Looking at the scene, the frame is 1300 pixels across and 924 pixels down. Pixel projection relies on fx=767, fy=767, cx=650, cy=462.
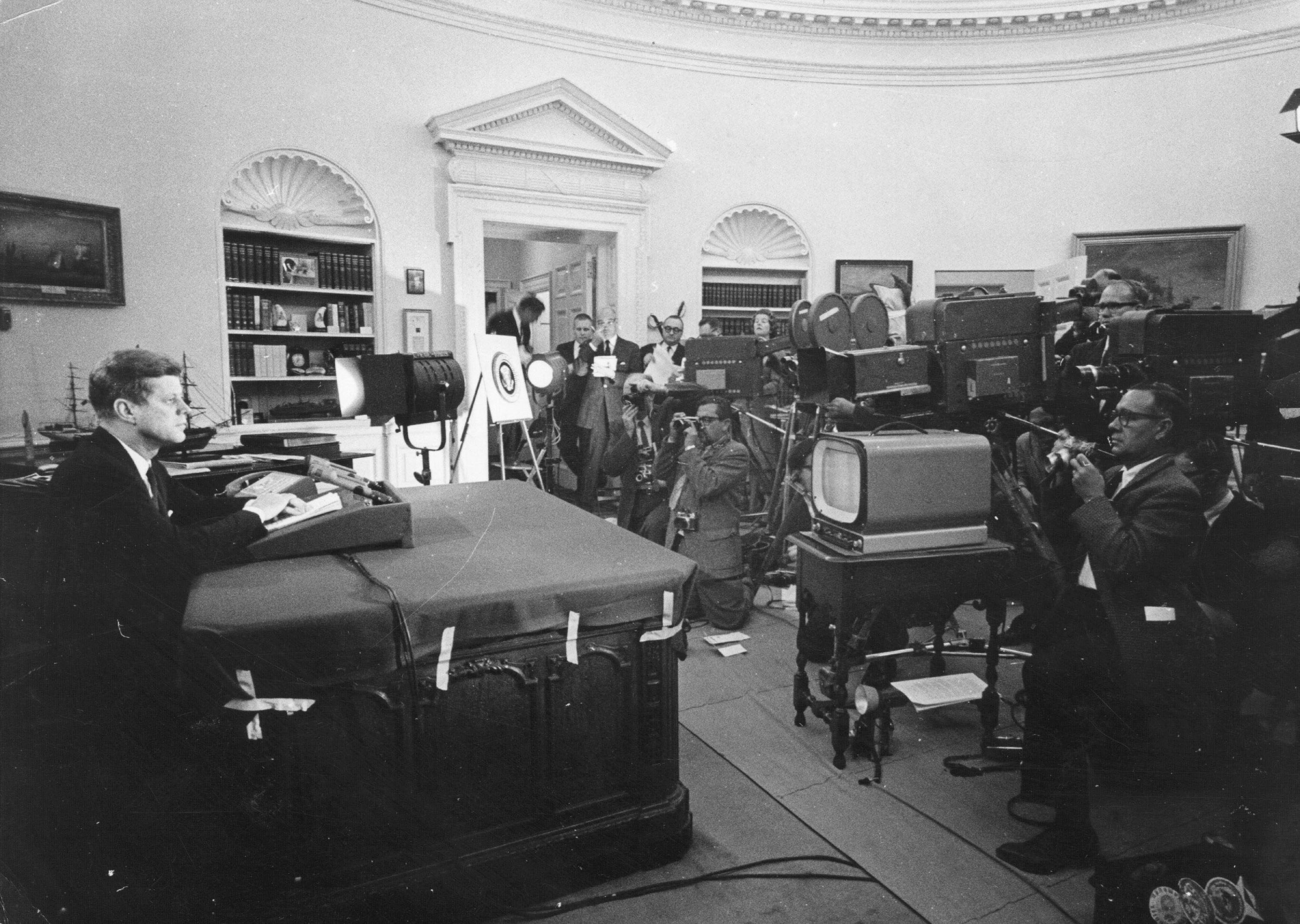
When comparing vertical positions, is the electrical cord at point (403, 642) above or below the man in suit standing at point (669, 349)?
below

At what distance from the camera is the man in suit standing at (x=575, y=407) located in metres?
6.04

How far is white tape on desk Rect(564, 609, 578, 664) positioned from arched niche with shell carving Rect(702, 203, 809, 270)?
20.0 ft

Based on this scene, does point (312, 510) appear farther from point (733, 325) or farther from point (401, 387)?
point (733, 325)

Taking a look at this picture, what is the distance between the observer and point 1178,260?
392cm

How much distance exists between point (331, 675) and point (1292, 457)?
214cm

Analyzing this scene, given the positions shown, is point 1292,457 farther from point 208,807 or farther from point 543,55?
point 543,55

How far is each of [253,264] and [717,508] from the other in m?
3.94

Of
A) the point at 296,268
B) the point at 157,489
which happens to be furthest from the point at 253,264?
the point at 157,489

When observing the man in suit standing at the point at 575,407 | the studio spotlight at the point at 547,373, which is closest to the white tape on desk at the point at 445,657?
the studio spotlight at the point at 547,373

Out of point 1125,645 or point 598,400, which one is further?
point 598,400

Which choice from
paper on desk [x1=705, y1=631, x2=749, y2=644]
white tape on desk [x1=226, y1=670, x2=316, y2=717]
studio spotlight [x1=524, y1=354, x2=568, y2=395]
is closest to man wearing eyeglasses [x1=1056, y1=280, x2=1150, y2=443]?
paper on desk [x1=705, y1=631, x2=749, y2=644]

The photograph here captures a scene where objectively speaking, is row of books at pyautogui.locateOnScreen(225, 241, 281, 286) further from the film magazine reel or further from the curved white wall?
the film magazine reel

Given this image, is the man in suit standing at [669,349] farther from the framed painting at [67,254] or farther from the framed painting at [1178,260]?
the framed painting at [67,254]

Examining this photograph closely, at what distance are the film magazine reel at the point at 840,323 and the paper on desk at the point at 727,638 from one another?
146 cm
